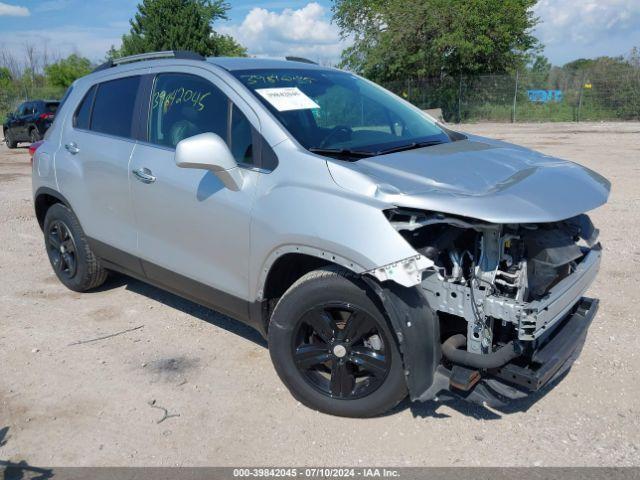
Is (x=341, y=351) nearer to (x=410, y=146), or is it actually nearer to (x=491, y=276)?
(x=491, y=276)

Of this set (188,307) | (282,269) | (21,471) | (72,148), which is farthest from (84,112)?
(21,471)

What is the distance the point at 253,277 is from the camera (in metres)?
3.32

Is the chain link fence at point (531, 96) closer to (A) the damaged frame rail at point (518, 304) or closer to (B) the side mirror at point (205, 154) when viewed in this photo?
(A) the damaged frame rail at point (518, 304)

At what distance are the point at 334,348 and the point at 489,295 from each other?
864 millimetres

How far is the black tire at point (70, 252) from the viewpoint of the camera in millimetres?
4777

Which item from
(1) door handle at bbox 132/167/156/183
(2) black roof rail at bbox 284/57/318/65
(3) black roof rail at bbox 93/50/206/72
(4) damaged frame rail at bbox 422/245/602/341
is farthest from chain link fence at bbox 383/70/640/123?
(1) door handle at bbox 132/167/156/183

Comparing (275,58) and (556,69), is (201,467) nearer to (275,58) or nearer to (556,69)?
(275,58)

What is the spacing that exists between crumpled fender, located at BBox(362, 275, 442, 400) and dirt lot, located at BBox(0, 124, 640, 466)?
0.45 m

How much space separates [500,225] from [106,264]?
3.26 meters

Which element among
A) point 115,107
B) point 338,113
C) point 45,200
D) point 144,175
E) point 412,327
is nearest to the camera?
point 412,327

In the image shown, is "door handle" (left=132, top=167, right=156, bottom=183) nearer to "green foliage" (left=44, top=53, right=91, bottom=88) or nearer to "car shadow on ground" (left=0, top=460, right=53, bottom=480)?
"car shadow on ground" (left=0, top=460, right=53, bottom=480)

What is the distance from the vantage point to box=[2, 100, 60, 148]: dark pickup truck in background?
61.0ft

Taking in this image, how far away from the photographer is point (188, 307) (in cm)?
484

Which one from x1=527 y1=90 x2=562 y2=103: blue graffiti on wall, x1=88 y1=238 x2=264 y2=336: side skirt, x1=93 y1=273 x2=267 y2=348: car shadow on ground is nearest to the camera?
x1=88 y1=238 x2=264 y2=336: side skirt
